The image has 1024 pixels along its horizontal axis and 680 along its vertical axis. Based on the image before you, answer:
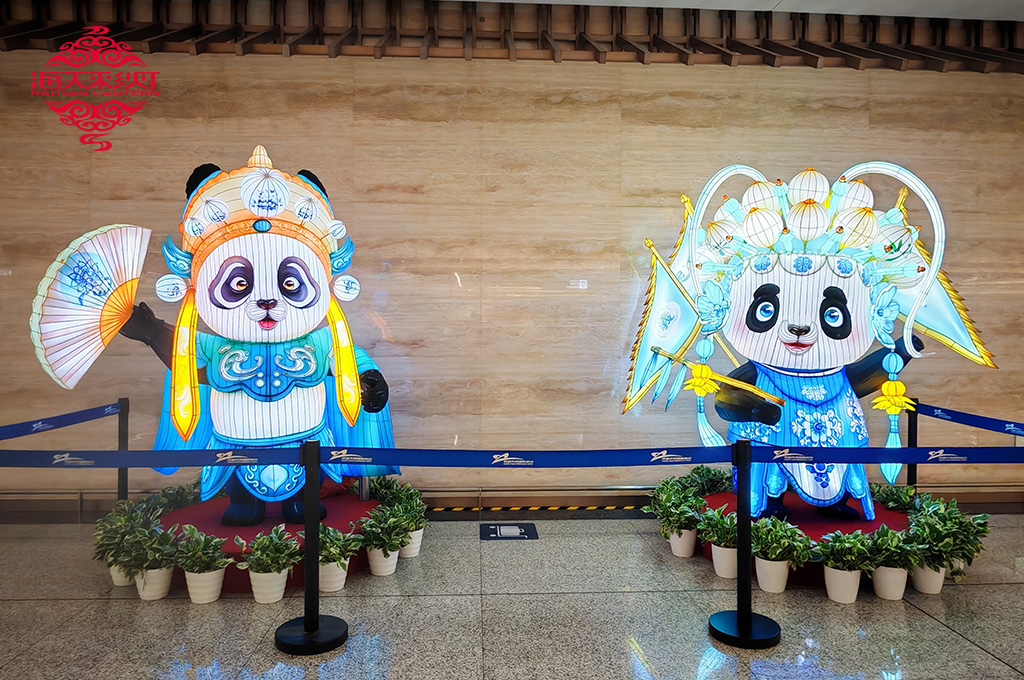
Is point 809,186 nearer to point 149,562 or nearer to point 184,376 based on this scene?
point 184,376

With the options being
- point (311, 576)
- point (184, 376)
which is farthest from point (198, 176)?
point (311, 576)

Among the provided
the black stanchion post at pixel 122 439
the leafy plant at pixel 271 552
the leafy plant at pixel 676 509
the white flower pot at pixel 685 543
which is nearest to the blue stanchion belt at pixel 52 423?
the black stanchion post at pixel 122 439

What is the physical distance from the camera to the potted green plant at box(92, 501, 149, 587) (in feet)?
13.5

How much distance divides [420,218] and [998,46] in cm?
505

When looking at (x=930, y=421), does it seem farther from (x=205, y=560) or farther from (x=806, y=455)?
(x=205, y=560)

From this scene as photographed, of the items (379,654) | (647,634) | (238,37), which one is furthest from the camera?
(238,37)

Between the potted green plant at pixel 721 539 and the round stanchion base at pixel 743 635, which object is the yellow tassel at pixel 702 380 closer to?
the potted green plant at pixel 721 539

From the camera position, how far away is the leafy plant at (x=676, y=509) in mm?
4816

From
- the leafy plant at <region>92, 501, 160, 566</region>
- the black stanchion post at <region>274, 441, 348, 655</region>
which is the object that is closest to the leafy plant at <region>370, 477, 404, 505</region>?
the leafy plant at <region>92, 501, 160, 566</region>

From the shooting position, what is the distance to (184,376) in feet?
14.5

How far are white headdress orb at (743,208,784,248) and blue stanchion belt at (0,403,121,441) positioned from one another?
4492 millimetres

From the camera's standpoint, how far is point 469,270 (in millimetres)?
5934

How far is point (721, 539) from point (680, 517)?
39 centimetres

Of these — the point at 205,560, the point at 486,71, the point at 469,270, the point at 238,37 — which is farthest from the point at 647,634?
the point at 238,37
